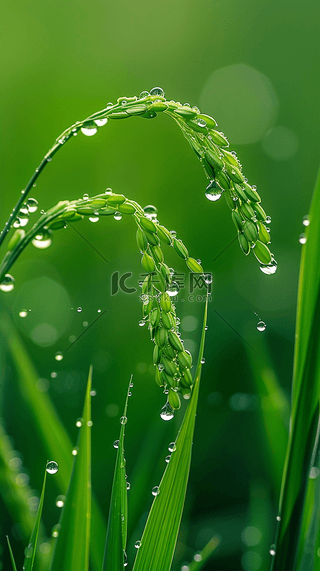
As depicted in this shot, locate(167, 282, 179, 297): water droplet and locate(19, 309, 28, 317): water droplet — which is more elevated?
locate(19, 309, 28, 317): water droplet

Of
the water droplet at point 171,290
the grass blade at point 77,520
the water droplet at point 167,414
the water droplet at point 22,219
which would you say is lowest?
the grass blade at point 77,520

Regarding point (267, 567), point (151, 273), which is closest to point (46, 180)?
point (151, 273)

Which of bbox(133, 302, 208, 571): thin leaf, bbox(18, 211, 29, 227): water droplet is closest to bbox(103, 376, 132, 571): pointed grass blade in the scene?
bbox(133, 302, 208, 571): thin leaf

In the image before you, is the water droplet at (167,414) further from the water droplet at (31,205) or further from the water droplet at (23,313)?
the water droplet at (23,313)

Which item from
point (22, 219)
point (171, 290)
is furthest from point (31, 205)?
point (171, 290)

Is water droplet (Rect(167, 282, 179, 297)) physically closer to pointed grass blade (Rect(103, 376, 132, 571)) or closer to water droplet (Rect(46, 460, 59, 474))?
pointed grass blade (Rect(103, 376, 132, 571))

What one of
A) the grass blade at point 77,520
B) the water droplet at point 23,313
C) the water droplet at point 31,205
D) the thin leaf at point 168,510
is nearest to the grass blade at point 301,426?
the thin leaf at point 168,510
